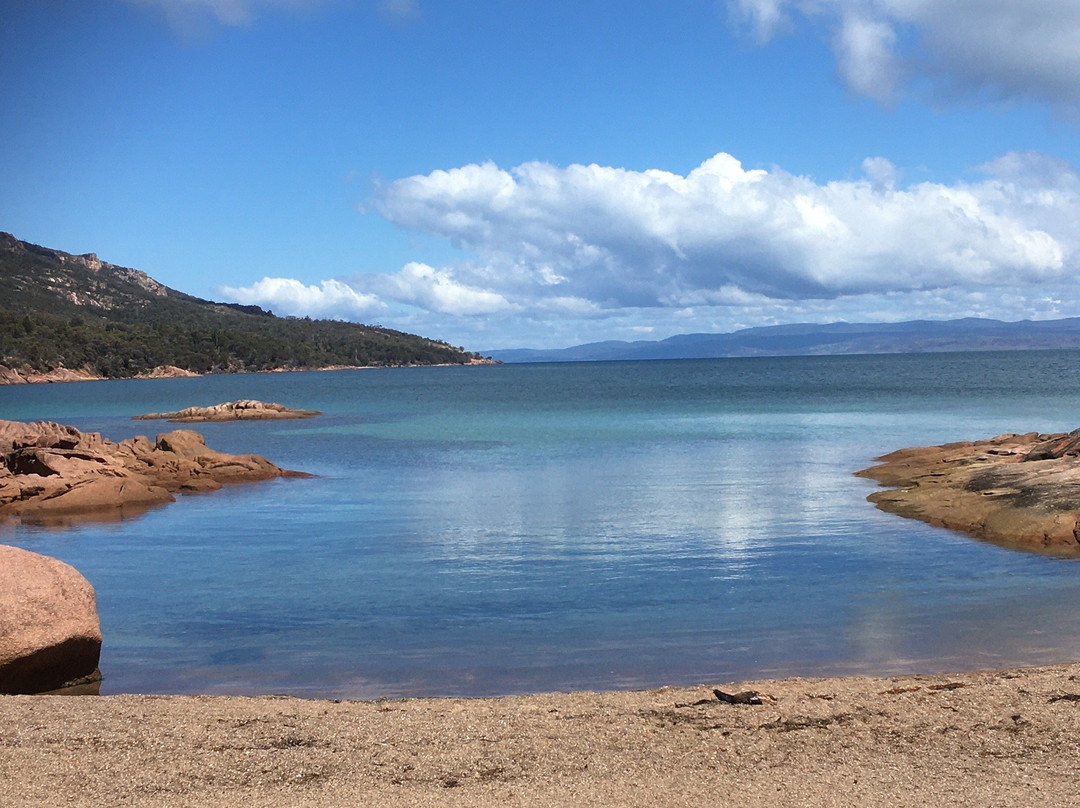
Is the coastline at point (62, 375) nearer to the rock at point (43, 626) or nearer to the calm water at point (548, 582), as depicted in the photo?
the calm water at point (548, 582)

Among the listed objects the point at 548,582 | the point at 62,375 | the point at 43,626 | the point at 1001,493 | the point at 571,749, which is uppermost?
the point at 62,375

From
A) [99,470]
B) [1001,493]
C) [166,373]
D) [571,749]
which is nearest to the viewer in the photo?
[571,749]

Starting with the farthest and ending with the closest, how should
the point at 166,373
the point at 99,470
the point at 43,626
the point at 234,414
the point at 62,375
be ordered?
the point at 166,373 → the point at 62,375 → the point at 234,414 → the point at 99,470 → the point at 43,626

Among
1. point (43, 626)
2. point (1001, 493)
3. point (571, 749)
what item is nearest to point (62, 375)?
point (1001, 493)

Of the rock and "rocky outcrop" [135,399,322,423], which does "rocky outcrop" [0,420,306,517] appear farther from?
"rocky outcrop" [135,399,322,423]

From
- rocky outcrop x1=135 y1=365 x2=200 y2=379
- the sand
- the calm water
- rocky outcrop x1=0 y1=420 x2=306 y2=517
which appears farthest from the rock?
rocky outcrop x1=135 y1=365 x2=200 y2=379

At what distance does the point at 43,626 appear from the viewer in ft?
32.4

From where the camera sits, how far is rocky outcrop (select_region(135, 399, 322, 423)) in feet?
200

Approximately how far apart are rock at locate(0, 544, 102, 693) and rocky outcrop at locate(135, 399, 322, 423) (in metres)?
51.7

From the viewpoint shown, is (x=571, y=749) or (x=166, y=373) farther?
(x=166, y=373)

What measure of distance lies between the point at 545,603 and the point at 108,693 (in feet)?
17.6

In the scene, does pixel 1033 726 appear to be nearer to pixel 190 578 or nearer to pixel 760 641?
pixel 760 641

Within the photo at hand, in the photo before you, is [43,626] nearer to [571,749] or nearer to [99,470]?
[571,749]

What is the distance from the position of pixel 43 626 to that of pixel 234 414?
5338 cm
